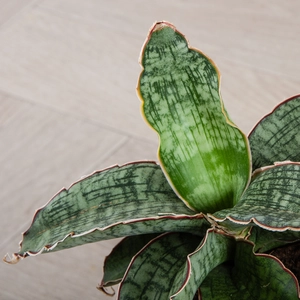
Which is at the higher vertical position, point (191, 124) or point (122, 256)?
point (191, 124)

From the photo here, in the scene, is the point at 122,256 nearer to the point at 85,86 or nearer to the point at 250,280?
the point at 250,280

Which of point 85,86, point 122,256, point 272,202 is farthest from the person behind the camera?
point 85,86

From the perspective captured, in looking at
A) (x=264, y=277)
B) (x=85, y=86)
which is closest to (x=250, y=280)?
(x=264, y=277)

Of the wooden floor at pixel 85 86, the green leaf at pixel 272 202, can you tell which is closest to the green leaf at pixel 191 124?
the green leaf at pixel 272 202

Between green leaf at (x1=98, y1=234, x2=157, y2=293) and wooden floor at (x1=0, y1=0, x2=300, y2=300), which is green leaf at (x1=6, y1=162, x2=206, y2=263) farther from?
wooden floor at (x1=0, y1=0, x2=300, y2=300)

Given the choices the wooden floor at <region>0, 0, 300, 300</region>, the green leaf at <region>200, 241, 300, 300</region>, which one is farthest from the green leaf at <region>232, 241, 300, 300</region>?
the wooden floor at <region>0, 0, 300, 300</region>

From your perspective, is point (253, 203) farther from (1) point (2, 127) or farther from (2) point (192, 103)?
(1) point (2, 127)

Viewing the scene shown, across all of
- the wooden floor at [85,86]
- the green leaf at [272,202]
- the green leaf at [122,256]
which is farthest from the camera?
the wooden floor at [85,86]

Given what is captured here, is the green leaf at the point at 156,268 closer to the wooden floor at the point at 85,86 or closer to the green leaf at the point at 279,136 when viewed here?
the green leaf at the point at 279,136
